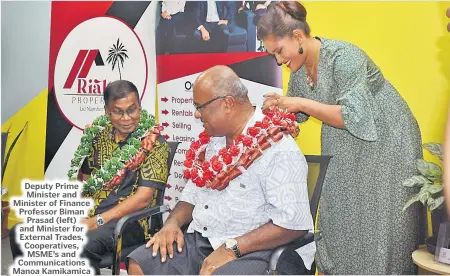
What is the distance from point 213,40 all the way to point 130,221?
0.99m

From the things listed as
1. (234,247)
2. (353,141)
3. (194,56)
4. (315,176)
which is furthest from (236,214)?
(194,56)

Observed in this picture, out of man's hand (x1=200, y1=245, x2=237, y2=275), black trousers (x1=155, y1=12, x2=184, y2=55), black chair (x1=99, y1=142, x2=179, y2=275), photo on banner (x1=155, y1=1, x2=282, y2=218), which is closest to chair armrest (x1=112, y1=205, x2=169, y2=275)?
black chair (x1=99, y1=142, x2=179, y2=275)

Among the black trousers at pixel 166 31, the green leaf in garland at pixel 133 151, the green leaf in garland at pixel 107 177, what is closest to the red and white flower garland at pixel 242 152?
the green leaf in garland at pixel 133 151

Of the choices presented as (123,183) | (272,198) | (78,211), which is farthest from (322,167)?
(78,211)

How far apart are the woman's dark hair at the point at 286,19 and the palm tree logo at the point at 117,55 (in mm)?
800

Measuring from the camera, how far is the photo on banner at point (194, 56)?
2.83m

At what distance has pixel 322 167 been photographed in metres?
2.66

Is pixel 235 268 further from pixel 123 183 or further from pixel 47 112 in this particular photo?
pixel 47 112

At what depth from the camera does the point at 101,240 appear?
284cm

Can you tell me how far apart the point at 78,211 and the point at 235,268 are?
2.90 feet

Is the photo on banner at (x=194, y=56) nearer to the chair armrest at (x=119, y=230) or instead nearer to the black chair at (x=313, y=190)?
the chair armrest at (x=119, y=230)

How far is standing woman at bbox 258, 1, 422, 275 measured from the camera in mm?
2656

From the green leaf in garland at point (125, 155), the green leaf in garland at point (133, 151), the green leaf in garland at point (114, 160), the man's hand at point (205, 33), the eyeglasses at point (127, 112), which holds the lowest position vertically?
the green leaf in garland at point (114, 160)

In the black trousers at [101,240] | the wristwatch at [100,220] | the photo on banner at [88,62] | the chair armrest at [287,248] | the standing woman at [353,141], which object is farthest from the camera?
the photo on banner at [88,62]
